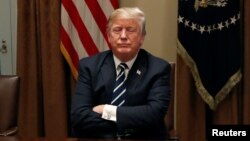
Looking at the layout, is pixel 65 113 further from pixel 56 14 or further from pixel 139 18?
pixel 139 18

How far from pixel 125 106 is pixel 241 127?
1.10m

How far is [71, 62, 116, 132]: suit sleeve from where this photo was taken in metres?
2.18

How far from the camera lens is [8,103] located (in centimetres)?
255

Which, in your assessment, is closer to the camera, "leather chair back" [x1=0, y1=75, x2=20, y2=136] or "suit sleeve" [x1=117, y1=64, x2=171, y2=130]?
→ "suit sleeve" [x1=117, y1=64, x2=171, y2=130]

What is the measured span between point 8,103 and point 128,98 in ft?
2.67

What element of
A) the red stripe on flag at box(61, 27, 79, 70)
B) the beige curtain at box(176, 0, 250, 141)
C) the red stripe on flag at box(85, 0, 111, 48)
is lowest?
the beige curtain at box(176, 0, 250, 141)

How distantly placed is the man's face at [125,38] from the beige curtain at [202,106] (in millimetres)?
1232

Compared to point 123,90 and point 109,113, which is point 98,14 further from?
point 109,113

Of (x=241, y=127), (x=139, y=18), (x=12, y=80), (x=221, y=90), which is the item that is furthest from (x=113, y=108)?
(x=221, y=90)

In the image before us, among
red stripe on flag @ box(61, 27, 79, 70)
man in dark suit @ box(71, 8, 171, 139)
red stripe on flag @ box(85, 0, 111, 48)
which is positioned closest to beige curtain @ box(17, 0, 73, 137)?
red stripe on flag @ box(61, 27, 79, 70)

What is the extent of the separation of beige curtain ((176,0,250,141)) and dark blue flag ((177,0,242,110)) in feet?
0.35

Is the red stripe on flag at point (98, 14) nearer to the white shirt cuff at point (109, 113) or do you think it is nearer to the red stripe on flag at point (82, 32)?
the red stripe on flag at point (82, 32)

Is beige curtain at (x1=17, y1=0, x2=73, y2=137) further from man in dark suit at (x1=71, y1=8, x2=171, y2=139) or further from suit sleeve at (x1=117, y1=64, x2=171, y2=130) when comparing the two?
suit sleeve at (x1=117, y1=64, x2=171, y2=130)

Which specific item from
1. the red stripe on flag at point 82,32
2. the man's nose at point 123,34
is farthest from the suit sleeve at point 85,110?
the red stripe on flag at point 82,32
